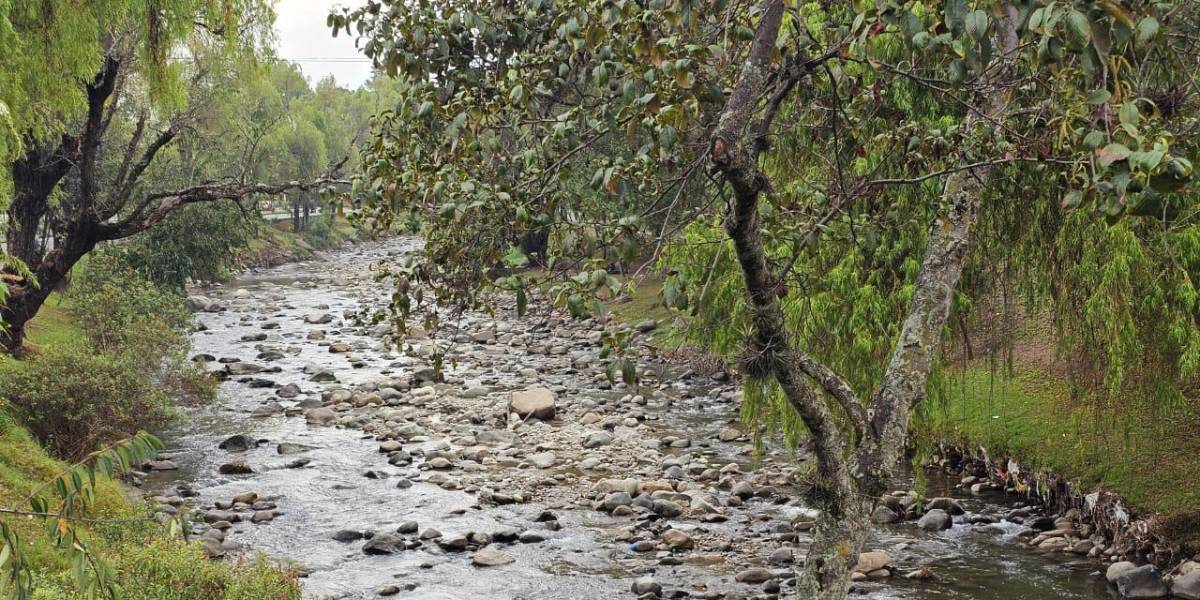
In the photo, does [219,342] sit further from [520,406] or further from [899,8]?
[899,8]

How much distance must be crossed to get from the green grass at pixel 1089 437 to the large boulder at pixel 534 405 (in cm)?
812

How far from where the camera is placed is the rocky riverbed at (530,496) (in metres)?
11.8

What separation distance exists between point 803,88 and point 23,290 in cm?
1361

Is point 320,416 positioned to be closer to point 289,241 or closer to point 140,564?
point 140,564

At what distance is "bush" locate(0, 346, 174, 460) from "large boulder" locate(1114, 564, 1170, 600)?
13.0 meters

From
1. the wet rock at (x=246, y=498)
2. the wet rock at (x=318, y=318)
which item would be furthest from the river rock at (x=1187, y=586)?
the wet rock at (x=318, y=318)

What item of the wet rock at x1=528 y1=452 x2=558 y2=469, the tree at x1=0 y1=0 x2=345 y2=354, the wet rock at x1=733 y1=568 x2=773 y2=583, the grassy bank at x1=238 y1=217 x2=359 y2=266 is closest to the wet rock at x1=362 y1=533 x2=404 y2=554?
the wet rock at x1=528 y1=452 x2=558 y2=469

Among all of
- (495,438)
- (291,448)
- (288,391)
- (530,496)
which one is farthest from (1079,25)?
(288,391)

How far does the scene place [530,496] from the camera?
15.5 metres

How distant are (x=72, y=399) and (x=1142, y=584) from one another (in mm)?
14392

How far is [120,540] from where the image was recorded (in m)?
10.1

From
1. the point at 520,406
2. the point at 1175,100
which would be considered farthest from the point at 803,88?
the point at 520,406

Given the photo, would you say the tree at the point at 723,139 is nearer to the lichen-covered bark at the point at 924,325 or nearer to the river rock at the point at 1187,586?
the lichen-covered bark at the point at 924,325

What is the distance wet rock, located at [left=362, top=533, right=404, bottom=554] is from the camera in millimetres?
13117
